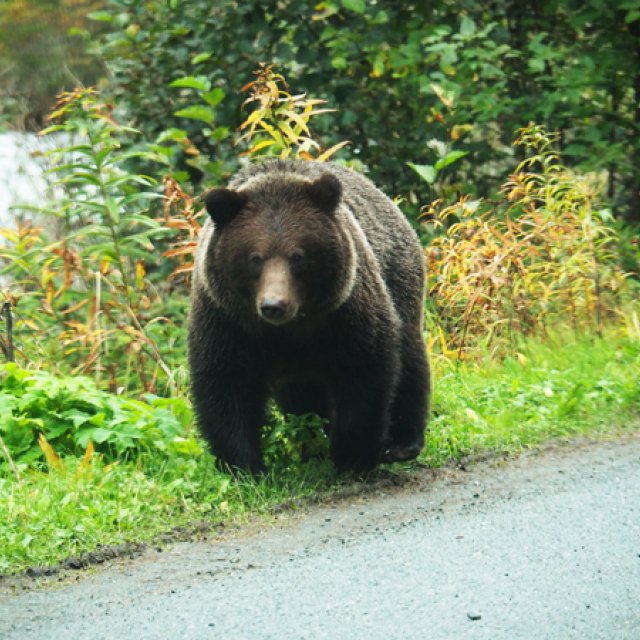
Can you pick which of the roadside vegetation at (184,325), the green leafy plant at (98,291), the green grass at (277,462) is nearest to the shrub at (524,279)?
the roadside vegetation at (184,325)

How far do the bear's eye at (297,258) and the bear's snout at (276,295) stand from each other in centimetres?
7

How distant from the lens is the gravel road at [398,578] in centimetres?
400

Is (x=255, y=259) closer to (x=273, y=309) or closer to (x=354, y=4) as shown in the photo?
(x=273, y=309)

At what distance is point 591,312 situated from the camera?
887 cm

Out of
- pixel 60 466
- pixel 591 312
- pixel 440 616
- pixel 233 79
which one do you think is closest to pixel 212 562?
pixel 440 616

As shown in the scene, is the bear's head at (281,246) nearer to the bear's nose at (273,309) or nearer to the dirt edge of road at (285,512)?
the bear's nose at (273,309)

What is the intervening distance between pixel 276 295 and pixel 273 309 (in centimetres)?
8

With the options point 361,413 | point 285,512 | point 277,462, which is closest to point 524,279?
point 361,413

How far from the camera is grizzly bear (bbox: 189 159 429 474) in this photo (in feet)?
19.6

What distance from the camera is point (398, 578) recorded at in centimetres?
449

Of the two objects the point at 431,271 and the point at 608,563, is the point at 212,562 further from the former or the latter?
the point at 431,271

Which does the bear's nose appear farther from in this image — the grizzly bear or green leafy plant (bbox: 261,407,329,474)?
green leafy plant (bbox: 261,407,329,474)

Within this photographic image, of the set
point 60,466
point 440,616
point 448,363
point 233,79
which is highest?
point 233,79

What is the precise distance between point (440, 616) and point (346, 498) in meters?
1.90
